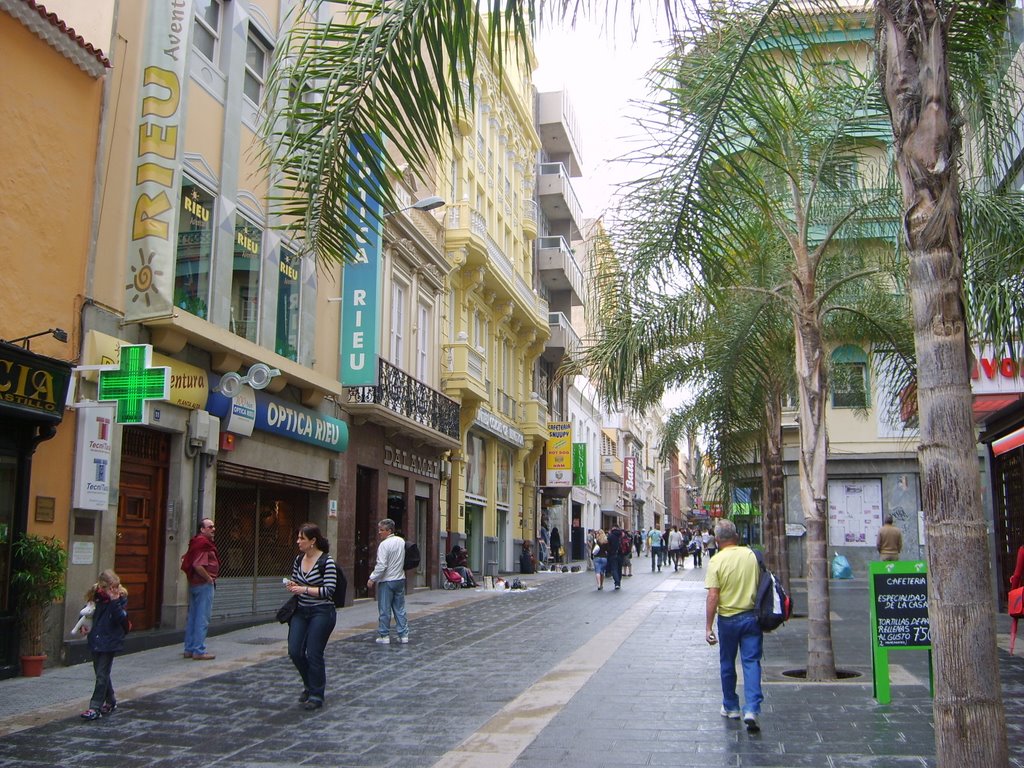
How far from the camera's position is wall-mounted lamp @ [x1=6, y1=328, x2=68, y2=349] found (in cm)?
1067

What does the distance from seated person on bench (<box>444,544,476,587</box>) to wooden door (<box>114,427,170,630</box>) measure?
13.1 metres

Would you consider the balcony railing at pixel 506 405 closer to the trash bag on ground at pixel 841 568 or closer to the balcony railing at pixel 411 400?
the balcony railing at pixel 411 400

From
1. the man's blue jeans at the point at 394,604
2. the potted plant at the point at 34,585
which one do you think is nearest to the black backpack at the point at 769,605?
the man's blue jeans at the point at 394,604

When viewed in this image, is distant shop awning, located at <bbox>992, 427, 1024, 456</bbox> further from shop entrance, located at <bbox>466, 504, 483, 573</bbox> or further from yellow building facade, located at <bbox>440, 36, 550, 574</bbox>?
shop entrance, located at <bbox>466, 504, 483, 573</bbox>

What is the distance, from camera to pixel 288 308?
18.2 meters

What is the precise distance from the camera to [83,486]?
38.4 ft

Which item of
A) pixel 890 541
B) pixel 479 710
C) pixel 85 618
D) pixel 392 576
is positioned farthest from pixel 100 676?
pixel 890 541

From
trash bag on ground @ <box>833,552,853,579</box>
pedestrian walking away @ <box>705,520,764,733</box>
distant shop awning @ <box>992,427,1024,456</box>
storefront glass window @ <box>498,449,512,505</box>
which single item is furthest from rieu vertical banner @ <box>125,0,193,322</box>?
trash bag on ground @ <box>833,552,853,579</box>

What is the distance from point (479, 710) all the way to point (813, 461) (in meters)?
4.56

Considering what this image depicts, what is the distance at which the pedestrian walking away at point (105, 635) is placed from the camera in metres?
8.41

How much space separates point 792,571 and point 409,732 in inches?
993

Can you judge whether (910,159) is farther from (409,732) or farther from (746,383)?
(746,383)

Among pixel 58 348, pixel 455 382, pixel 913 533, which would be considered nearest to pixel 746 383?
pixel 58 348

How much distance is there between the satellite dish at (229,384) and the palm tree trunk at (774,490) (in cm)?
901
